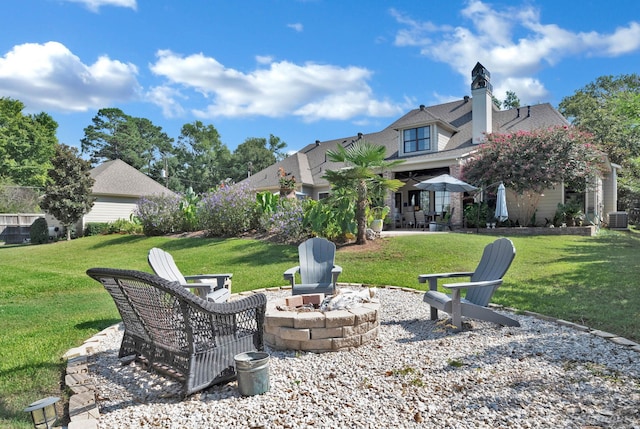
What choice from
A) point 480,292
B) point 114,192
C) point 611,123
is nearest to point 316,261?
point 480,292

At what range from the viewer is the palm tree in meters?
10.4

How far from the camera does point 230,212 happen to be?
14.6 meters

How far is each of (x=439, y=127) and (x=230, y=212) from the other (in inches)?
465

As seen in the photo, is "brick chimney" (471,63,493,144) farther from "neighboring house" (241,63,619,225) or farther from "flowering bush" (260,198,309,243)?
"flowering bush" (260,198,309,243)

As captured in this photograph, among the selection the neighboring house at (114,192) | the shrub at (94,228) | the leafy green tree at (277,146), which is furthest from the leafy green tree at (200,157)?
the shrub at (94,228)

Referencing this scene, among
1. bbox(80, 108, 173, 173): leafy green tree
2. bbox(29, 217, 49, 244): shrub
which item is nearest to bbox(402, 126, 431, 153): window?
bbox(29, 217, 49, 244): shrub

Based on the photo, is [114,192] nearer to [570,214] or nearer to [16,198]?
[16,198]

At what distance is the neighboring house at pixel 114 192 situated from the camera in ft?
73.5

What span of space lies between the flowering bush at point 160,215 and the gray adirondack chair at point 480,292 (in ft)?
46.5

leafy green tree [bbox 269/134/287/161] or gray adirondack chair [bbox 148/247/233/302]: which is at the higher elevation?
leafy green tree [bbox 269/134/287/161]

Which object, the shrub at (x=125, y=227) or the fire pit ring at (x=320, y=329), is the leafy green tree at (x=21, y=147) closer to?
the shrub at (x=125, y=227)

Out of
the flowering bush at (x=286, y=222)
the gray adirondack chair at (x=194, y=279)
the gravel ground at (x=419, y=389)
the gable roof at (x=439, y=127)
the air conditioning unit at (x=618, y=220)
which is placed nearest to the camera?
the gravel ground at (x=419, y=389)

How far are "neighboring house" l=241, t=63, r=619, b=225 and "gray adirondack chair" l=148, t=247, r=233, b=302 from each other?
44.5 ft

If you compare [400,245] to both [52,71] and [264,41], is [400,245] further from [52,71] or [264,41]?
[52,71]
